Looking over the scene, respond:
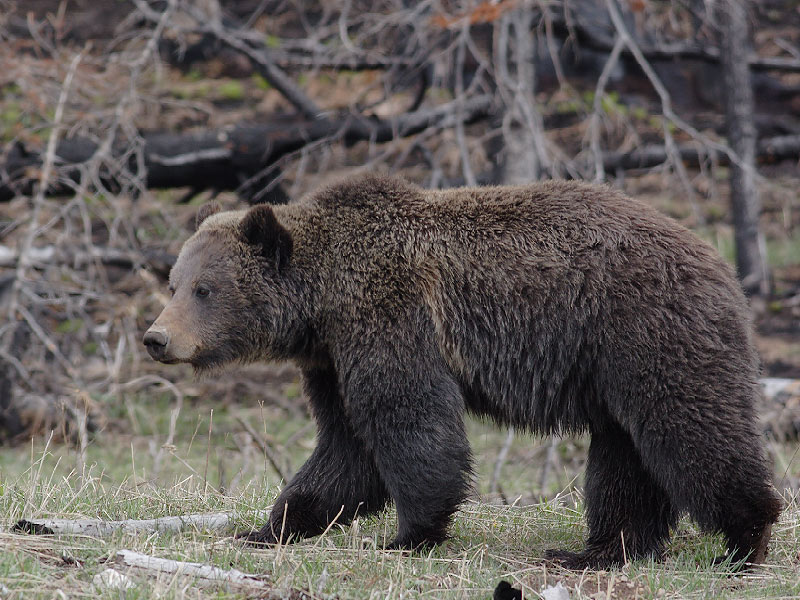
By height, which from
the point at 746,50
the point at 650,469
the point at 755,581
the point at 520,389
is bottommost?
the point at 755,581

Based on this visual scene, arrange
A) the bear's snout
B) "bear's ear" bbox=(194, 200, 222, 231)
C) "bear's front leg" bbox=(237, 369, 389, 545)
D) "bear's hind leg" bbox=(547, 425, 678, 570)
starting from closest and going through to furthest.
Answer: the bear's snout < "bear's hind leg" bbox=(547, 425, 678, 570) < "bear's front leg" bbox=(237, 369, 389, 545) < "bear's ear" bbox=(194, 200, 222, 231)

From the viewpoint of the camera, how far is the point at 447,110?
1060 centimetres

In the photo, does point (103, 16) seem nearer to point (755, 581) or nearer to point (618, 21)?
point (618, 21)

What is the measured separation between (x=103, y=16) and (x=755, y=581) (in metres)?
16.4

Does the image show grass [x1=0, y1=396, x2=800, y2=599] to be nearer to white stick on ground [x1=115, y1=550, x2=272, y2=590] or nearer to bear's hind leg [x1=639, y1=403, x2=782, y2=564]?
white stick on ground [x1=115, y1=550, x2=272, y2=590]

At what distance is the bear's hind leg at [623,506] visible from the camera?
17.4 feet

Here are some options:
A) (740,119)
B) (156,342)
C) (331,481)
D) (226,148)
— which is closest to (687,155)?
(740,119)

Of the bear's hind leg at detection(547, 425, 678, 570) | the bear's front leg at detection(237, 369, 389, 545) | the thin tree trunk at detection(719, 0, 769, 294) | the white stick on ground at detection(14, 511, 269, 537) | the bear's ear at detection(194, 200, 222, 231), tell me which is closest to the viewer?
the white stick on ground at detection(14, 511, 269, 537)

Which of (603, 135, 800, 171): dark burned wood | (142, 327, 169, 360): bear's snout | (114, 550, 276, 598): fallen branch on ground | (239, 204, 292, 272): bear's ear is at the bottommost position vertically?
(114, 550, 276, 598): fallen branch on ground

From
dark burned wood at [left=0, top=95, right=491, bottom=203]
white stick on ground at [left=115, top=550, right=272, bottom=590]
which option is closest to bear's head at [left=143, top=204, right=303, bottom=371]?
white stick on ground at [left=115, top=550, right=272, bottom=590]

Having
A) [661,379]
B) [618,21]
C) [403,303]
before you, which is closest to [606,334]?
[661,379]

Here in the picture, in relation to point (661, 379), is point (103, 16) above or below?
above

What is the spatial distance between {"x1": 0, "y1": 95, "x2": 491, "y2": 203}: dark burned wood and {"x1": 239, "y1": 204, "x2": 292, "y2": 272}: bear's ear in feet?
16.5

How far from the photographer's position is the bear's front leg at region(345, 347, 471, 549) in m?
4.97
